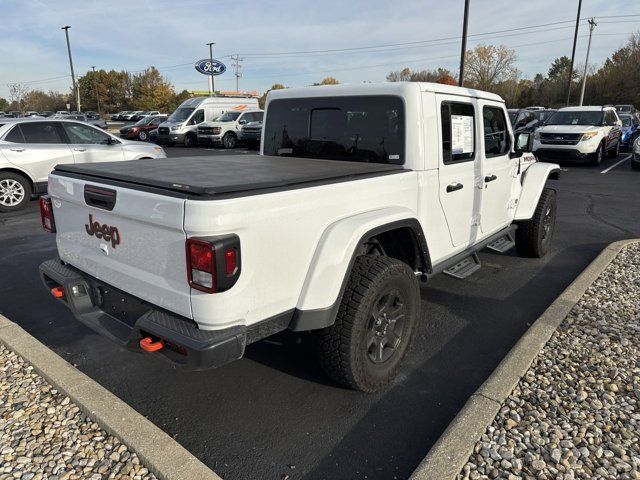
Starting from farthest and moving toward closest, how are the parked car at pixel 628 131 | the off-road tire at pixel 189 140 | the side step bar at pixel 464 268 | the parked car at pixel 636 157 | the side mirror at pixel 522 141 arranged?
the off-road tire at pixel 189 140 < the parked car at pixel 628 131 < the parked car at pixel 636 157 < the side mirror at pixel 522 141 < the side step bar at pixel 464 268

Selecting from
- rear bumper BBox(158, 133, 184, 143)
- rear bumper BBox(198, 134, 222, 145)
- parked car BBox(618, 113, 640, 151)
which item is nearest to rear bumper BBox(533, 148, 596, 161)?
parked car BBox(618, 113, 640, 151)

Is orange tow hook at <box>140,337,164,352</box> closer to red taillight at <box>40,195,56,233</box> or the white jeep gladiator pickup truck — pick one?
the white jeep gladiator pickup truck

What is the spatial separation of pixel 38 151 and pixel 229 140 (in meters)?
13.4

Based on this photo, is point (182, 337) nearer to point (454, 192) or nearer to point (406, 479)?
point (406, 479)

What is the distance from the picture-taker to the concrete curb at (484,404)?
7.55 feet

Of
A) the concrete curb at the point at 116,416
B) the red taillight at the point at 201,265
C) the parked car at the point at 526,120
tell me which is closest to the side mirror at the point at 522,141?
the red taillight at the point at 201,265

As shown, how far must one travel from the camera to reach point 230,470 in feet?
7.93

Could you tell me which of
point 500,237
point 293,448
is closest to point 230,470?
point 293,448

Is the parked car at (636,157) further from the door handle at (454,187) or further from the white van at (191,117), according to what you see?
the white van at (191,117)

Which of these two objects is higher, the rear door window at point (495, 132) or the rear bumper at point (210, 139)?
the rear door window at point (495, 132)

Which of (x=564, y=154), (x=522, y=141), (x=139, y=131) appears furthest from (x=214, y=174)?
(x=139, y=131)

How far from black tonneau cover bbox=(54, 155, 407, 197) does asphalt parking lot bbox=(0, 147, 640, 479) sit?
37.5 inches

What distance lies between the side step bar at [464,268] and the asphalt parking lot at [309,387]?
0.43 meters

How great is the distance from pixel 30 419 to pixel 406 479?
212cm
